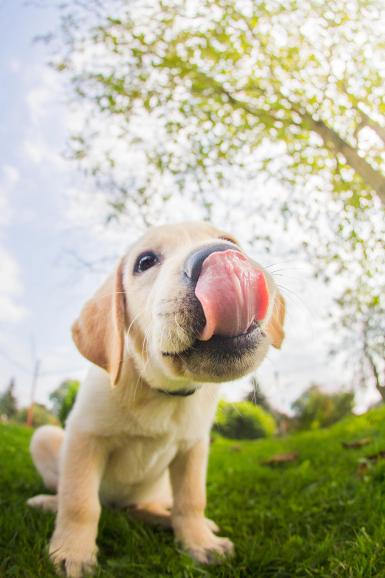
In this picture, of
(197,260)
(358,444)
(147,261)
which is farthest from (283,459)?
(197,260)

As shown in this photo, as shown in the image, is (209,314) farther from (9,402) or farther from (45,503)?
(9,402)

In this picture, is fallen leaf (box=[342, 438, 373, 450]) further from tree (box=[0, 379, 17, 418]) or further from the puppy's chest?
tree (box=[0, 379, 17, 418])

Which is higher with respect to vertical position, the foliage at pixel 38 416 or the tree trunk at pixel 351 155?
the tree trunk at pixel 351 155

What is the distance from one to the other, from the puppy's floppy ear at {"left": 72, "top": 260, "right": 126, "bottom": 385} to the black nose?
0.81 m

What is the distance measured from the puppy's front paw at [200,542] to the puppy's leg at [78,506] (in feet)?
1.75

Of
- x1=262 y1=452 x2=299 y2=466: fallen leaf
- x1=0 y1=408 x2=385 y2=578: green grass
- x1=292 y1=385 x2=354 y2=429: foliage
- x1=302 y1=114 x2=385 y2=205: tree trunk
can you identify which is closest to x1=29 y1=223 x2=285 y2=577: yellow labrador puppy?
x1=0 y1=408 x2=385 y2=578: green grass

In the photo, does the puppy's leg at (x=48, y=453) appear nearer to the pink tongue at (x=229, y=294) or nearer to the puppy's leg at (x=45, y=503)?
the puppy's leg at (x=45, y=503)

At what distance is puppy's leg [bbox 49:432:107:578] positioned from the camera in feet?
7.57

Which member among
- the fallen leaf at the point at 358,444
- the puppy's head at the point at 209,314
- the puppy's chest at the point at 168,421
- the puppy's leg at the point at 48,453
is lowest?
the fallen leaf at the point at 358,444

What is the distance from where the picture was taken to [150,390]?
2.60m

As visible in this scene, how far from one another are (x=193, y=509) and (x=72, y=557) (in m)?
0.76

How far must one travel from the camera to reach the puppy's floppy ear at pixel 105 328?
2495 millimetres

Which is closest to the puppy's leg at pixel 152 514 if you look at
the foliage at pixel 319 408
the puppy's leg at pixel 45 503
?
the puppy's leg at pixel 45 503

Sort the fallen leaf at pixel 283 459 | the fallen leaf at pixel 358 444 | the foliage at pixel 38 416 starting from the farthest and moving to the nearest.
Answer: the foliage at pixel 38 416, the fallen leaf at pixel 283 459, the fallen leaf at pixel 358 444
